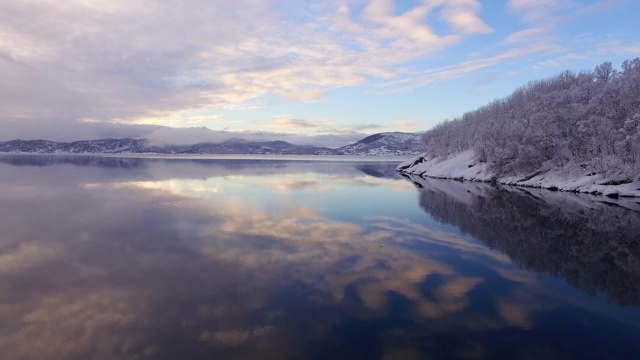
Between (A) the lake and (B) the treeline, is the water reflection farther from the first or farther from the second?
(B) the treeline

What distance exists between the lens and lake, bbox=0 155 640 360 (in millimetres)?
11820

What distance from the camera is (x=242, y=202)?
4206 centimetres

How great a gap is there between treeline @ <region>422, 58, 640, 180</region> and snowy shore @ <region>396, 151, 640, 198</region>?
1.51 m

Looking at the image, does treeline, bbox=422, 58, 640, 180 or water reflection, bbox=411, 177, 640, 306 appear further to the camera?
treeline, bbox=422, 58, 640, 180

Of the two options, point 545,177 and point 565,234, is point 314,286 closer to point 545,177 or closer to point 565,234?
point 565,234

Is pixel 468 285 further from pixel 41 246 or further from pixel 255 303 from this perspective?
pixel 41 246

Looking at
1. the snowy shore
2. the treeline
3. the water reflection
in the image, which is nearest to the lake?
the water reflection

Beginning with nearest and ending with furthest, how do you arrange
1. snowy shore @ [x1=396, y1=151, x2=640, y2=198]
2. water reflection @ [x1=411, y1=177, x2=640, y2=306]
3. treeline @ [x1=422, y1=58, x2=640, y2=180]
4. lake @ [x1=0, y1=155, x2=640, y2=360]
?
lake @ [x1=0, y1=155, x2=640, y2=360]
water reflection @ [x1=411, y1=177, x2=640, y2=306]
snowy shore @ [x1=396, y1=151, x2=640, y2=198]
treeline @ [x1=422, y1=58, x2=640, y2=180]

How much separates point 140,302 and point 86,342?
3023 mm

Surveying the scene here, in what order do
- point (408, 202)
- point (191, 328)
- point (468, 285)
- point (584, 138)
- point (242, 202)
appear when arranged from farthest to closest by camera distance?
point (584, 138)
point (408, 202)
point (242, 202)
point (468, 285)
point (191, 328)

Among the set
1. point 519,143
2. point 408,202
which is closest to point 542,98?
point 519,143

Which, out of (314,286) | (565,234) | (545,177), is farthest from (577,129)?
(314,286)

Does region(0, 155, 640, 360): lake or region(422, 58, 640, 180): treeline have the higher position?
region(422, 58, 640, 180): treeline

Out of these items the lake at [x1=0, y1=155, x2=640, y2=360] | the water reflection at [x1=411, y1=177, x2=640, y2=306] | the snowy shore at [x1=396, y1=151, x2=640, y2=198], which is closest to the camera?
the lake at [x1=0, y1=155, x2=640, y2=360]
